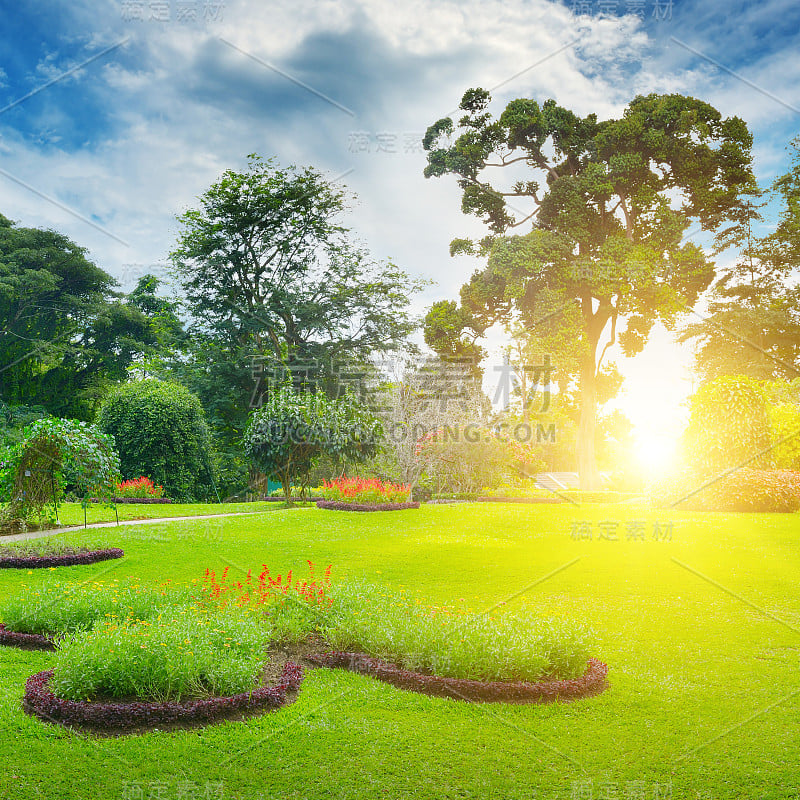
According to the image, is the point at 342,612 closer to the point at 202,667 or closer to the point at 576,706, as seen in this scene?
the point at 202,667

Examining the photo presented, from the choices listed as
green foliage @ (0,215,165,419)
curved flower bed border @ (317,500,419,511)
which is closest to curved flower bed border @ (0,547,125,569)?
curved flower bed border @ (317,500,419,511)

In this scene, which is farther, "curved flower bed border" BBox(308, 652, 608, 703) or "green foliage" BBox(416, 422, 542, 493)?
"green foliage" BBox(416, 422, 542, 493)

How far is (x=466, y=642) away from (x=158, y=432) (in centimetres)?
1779

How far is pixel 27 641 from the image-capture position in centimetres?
593

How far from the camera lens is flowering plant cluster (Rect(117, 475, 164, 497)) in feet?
64.4

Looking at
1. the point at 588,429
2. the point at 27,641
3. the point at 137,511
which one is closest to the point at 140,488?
the point at 137,511

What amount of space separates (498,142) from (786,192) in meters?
14.8

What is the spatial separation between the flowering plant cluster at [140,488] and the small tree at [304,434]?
183 inches

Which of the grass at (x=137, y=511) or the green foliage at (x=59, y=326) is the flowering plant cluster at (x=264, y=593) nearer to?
the grass at (x=137, y=511)

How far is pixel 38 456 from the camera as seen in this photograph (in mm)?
11680

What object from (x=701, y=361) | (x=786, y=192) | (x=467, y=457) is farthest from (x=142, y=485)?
(x=786, y=192)

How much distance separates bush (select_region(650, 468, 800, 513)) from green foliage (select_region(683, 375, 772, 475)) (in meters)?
0.54

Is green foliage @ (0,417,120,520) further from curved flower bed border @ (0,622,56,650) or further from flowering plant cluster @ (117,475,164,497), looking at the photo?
flowering plant cluster @ (117,475,164,497)

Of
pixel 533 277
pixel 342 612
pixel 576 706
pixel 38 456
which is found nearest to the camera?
pixel 576 706
